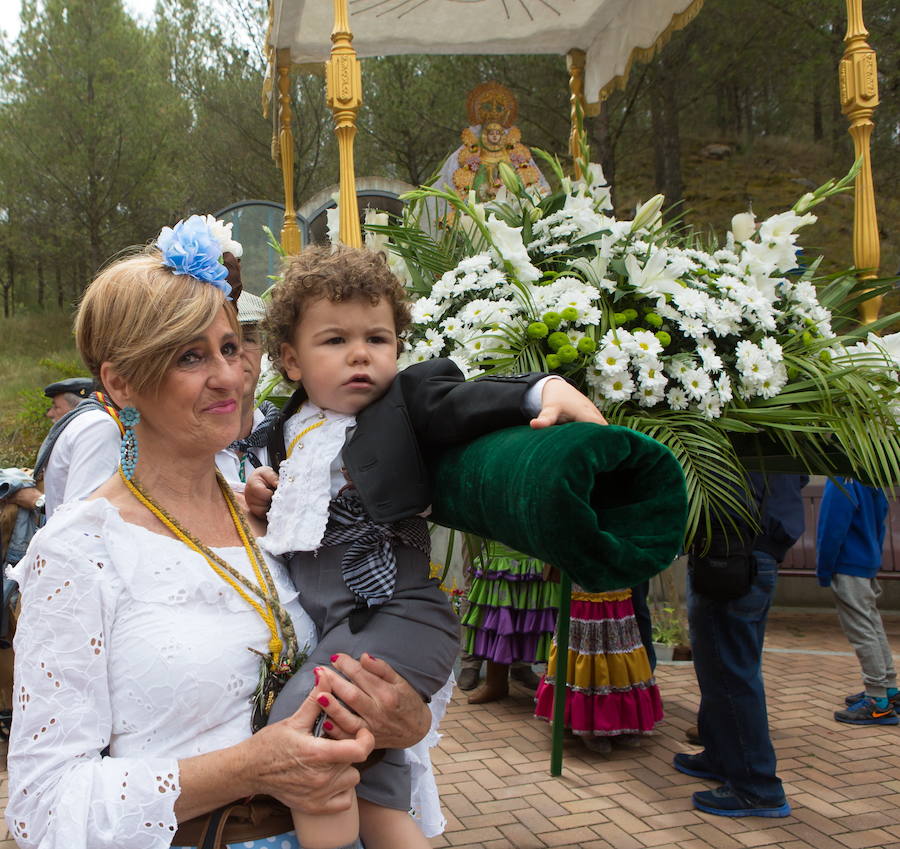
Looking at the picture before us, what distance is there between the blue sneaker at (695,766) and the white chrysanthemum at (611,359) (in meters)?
3.21

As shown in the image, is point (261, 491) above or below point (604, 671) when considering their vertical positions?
above

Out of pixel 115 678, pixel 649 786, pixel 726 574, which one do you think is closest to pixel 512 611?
pixel 649 786

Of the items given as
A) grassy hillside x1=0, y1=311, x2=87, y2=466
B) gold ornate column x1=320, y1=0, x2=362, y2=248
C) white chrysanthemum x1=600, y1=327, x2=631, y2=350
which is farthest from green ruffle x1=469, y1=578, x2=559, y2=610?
grassy hillside x1=0, y1=311, x2=87, y2=466

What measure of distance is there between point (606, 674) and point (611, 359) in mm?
3140

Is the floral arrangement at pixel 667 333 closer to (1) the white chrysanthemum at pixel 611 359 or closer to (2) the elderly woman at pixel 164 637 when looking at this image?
(1) the white chrysanthemum at pixel 611 359

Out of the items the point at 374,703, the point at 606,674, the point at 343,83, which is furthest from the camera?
the point at 606,674

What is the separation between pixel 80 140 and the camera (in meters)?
26.1

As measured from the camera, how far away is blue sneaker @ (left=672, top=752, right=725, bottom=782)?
189 inches

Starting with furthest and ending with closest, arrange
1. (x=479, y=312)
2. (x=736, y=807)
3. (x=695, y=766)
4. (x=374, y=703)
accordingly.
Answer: (x=695, y=766)
(x=736, y=807)
(x=479, y=312)
(x=374, y=703)

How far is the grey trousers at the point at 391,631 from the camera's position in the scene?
1678 mm

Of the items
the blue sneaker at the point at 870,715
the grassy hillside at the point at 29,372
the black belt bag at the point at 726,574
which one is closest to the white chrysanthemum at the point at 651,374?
the black belt bag at the point at 726,574

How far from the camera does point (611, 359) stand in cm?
240

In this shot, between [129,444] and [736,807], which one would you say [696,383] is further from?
[736,807]

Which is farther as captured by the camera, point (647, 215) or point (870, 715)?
point (870, 715)
